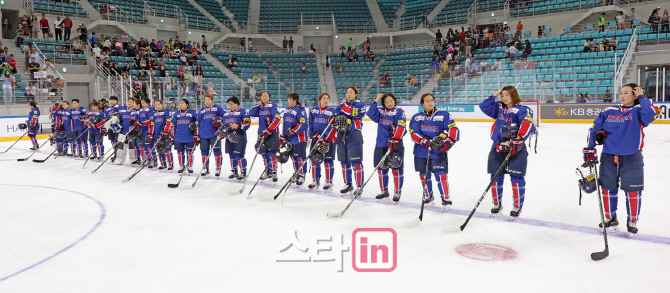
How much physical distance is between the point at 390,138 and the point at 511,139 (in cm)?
139

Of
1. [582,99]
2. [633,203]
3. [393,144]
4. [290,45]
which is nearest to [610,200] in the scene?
[633,203]

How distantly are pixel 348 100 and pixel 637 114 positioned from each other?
3.14 metres

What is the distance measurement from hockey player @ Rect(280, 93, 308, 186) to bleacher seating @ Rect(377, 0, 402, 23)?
25943mm

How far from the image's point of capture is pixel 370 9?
107ft

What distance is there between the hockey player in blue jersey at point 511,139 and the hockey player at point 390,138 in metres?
1.00

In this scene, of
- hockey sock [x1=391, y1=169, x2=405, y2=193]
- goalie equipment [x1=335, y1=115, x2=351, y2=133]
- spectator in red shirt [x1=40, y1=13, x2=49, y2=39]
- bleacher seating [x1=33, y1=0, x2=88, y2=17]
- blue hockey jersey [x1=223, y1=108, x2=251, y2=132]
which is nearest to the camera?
hockey sock [x1=391, y1=169, x2=405, y2=193]

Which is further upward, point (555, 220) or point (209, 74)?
point (209, 74)

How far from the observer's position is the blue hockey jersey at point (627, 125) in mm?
3994

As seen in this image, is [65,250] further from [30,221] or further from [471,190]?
[471,190]

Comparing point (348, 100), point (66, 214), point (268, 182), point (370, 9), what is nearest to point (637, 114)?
point (348, 100)

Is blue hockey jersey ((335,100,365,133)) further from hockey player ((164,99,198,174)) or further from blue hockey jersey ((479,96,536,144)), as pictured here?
hockey player ((164,99,198,174))

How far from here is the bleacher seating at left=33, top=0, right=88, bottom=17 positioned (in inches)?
872

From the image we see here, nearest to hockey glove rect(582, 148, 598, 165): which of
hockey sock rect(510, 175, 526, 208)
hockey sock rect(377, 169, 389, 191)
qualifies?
hockey sock rect(510, 175, 526, 208)

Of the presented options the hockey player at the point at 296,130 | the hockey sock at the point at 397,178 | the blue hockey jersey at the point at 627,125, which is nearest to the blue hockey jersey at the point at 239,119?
the hockey player at the point at 296,130
